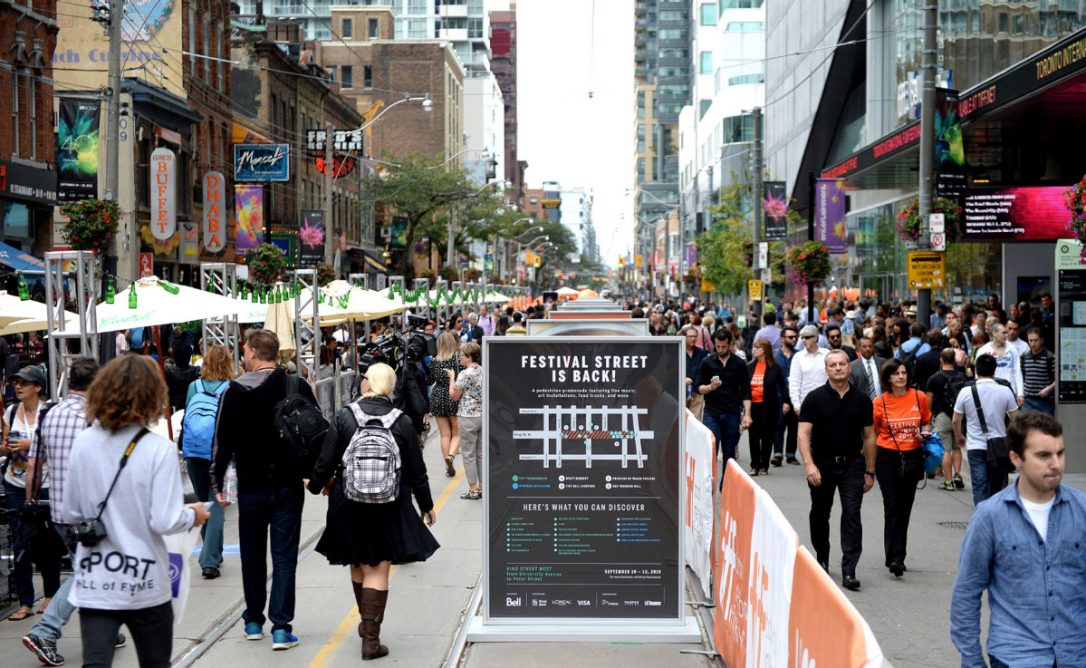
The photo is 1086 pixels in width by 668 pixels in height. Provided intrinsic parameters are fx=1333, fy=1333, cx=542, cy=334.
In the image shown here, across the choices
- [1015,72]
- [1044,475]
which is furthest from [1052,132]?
[1044,475]

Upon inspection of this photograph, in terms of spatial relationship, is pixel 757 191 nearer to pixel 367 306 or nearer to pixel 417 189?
A: pixel 367 306

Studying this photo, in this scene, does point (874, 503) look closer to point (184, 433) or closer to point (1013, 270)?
point (184, 433)

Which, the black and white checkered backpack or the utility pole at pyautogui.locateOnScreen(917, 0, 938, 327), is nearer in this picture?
the black and white checkered backpack

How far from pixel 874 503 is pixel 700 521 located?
15.9ft

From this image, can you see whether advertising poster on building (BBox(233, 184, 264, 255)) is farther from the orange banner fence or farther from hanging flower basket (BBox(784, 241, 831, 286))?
the orange banner fence

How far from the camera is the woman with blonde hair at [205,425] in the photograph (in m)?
10.3

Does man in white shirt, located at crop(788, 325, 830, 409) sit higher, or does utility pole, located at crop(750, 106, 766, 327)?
utility pole, located at crop(750, 106, 766, 327)

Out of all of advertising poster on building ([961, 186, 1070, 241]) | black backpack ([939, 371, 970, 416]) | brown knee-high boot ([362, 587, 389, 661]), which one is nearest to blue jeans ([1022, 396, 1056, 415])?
black backpack ([939, 371, 970, 416])

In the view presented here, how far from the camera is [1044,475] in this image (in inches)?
202

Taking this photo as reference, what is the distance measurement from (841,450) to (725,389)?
517cm

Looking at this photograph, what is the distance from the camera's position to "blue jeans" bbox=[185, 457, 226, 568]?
10469mm

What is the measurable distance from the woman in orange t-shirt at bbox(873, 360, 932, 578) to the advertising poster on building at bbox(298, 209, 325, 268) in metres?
31.8

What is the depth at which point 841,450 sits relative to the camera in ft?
33.6

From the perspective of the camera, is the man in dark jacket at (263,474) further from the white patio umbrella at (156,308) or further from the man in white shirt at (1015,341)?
the man in white shirt at (1015,341)
